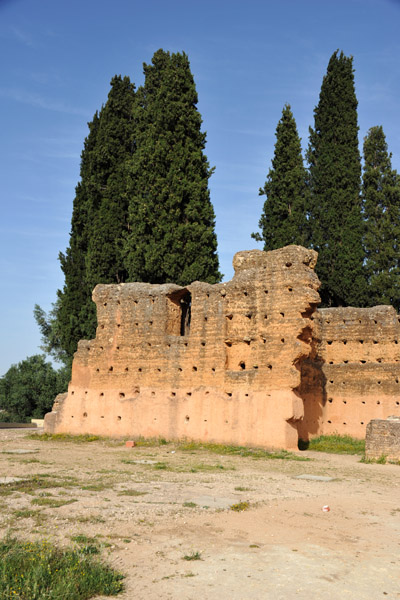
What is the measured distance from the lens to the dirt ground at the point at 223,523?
180 inches

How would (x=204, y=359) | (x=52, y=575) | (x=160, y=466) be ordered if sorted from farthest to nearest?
(x=204, y=359) → (x=160, y=466) → (x=52, y=575)

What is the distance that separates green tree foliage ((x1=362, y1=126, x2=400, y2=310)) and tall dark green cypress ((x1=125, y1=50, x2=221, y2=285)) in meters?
6.06

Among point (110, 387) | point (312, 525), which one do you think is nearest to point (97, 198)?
point (110, 387)

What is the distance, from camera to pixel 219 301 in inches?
615

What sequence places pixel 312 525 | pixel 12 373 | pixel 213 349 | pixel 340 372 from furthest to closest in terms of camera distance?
1. pixel 12 373
2. pixel 340 372
3. pixel 213 349
4. pixel 312 525

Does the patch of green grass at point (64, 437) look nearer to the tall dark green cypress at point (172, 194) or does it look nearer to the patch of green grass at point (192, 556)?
the tall dark green cypress at point (172, 194)

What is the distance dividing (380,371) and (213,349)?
4797 millimetres

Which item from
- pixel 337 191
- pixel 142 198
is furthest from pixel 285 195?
pixel 142 198

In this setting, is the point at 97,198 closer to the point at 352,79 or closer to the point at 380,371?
the point at 352,79

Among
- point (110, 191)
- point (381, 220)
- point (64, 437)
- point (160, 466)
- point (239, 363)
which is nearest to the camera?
point (160, 466)

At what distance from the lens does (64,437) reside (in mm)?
17250

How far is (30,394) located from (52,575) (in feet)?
102

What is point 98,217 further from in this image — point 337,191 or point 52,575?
point 52,575

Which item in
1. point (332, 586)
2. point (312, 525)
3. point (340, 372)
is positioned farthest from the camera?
point (340, 372)
